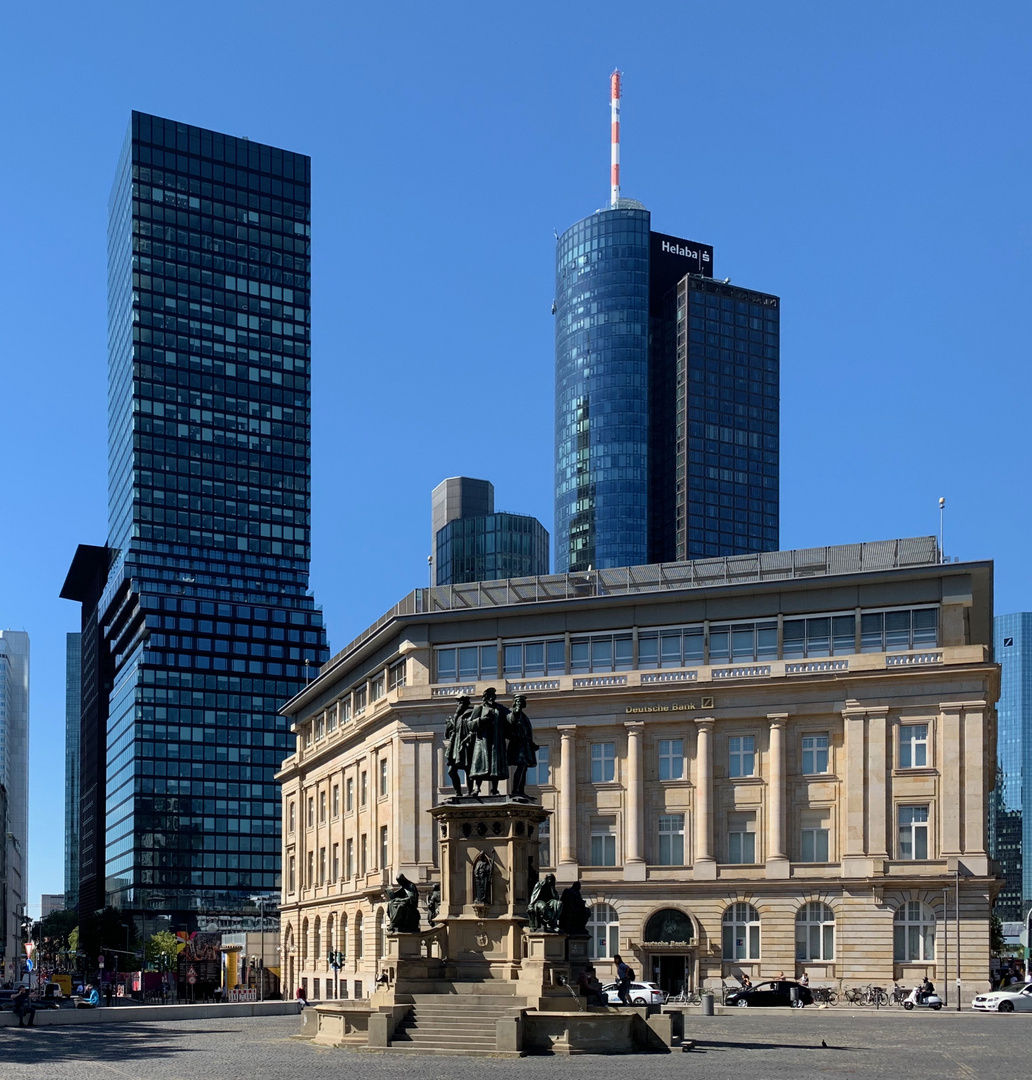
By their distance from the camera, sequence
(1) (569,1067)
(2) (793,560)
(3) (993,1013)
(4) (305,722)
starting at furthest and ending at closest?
(4) (305,722) < (2) (793,560) < (3) (993,1013) < (1) (569,1067)

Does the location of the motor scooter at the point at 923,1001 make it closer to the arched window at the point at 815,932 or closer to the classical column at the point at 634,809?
the arched window at the point at 815,932

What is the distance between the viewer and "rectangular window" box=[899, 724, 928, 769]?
8462 centimetres

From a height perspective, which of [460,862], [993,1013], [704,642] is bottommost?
[993,1013]

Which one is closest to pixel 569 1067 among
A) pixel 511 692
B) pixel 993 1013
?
pixel 993 1013

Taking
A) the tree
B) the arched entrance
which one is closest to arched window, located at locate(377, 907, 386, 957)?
the arched entrance

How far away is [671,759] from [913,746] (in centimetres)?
1358

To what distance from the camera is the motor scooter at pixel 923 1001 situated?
7831cm

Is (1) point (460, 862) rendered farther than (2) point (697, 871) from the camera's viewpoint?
No

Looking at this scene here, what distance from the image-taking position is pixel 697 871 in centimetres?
8881

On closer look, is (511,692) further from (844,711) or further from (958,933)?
(958,933)

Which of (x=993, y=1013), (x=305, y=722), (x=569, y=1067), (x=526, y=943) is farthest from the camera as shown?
(x=305, y=722)

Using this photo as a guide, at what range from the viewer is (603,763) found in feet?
303

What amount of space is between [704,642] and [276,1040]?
143ft

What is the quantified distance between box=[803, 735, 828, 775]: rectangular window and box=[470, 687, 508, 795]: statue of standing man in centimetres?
3737
